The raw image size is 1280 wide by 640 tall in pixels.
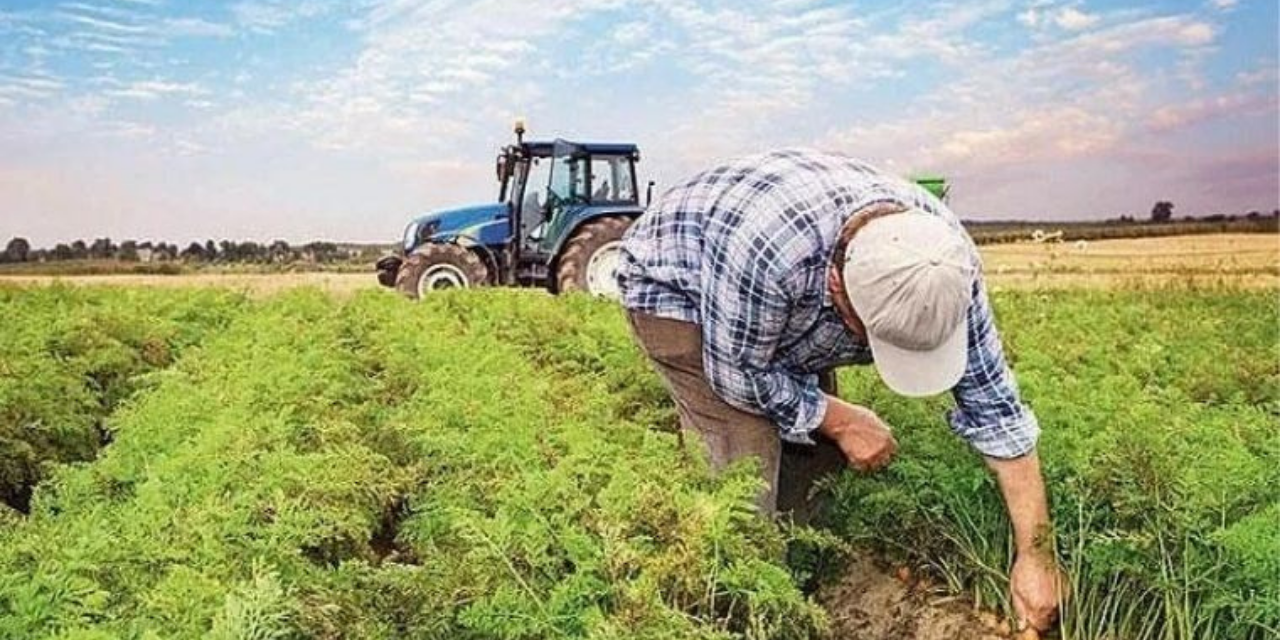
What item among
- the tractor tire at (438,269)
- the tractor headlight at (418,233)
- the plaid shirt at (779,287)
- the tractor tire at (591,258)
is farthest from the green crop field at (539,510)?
the tractor headlight at (418,233)

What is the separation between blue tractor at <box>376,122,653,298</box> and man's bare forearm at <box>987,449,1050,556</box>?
12461mm

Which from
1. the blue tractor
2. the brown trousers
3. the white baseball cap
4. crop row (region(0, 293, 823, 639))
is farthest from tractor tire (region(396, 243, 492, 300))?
the white baseball cap

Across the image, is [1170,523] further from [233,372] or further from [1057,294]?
[1057,294]

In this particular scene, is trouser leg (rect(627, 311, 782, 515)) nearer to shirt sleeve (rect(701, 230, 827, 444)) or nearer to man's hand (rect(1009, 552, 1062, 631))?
shirt sleeve (rect(701, 230, 827, 444))

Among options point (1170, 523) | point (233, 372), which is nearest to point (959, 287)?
point (1170, 523)

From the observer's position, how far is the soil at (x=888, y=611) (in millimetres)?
Result: 5023

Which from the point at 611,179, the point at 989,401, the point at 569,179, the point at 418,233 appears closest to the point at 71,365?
the point at 989,401

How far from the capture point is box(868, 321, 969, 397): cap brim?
4.13 metres

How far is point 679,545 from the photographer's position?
388 cm

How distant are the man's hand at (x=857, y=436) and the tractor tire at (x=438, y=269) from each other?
44.7 feet

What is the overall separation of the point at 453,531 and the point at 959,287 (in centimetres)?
171

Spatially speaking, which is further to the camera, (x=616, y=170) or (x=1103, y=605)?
(x=616, y=170)

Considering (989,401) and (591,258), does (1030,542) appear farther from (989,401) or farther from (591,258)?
(591,258)

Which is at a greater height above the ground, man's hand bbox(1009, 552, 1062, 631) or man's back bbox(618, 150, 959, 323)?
man's back bbox(618, 150, 959, 323)
